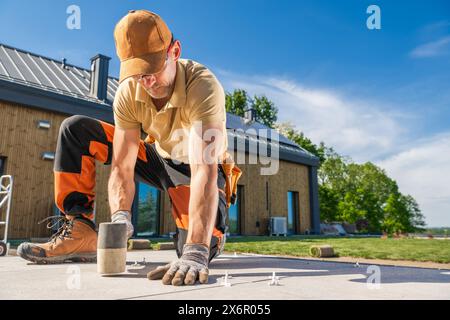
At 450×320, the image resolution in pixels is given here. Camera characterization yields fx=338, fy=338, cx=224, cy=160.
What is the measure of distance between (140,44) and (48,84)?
29.9ft

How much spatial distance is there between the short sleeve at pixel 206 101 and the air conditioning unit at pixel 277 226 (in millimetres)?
12380

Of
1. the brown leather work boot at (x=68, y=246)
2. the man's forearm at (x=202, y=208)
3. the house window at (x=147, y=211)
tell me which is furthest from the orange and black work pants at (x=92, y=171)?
the house window at (x=147, y=211)

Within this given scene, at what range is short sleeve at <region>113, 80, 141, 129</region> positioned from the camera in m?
2.28

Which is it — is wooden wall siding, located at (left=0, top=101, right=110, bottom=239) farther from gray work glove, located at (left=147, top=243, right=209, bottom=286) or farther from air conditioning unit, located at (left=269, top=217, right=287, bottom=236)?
air conditioning unit, located at (left=269, top=217, right=287, bottom=236)

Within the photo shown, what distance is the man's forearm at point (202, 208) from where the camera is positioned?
1.76m

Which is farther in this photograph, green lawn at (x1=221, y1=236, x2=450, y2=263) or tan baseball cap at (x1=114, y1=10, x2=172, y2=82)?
green lawn at (x1=221, y1=236, x2=450, y2=263)

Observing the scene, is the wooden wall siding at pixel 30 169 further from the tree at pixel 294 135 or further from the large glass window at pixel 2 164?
the tree at pixel 294 135

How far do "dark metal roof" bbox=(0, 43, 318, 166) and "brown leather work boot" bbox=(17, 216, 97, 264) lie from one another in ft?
23.2

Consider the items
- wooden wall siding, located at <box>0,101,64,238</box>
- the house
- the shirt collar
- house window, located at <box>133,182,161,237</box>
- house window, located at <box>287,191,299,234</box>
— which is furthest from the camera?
house window, located at <box>287,191,299,234</box>

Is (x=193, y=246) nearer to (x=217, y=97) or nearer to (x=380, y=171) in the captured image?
(x=217, y=97)

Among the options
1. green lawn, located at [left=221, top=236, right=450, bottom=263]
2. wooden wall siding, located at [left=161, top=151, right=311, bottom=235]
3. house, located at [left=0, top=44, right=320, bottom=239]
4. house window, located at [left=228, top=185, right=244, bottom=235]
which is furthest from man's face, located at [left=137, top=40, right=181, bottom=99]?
wooden wall siding, located at [left=161, top=151, right=311, bottom=235]

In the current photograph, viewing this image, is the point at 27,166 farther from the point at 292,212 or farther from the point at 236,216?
the point at 292,212

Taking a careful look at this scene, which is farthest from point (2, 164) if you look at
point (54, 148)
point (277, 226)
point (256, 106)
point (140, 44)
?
point (256, 106)
